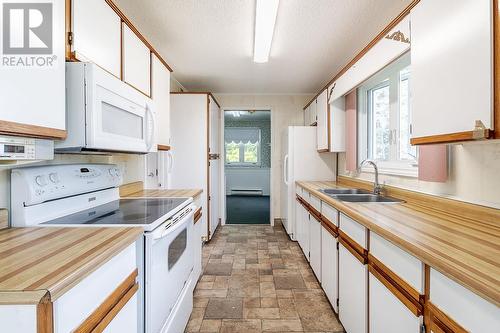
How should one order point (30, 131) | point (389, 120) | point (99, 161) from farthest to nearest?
1. point (389, 120)
2. point (99, 161)
3. point (30, 131)

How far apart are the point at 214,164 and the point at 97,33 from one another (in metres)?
2.88

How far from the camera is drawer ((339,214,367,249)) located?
1.45m

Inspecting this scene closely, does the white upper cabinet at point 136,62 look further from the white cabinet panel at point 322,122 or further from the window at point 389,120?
the white cabinet panel at point 322,122

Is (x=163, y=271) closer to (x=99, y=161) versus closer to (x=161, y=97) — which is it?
(x=99, y=161)

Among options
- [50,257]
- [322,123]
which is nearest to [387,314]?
[50,257]

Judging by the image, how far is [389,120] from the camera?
2.44 metres

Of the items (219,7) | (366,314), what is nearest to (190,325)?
(366,314)

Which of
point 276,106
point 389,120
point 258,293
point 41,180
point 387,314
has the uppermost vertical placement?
point 276,106

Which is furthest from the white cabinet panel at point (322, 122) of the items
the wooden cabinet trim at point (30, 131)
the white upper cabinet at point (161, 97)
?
the wooden cabinet trim at point (30, 131)

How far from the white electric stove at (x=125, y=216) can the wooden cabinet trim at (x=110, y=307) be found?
0.36 feet

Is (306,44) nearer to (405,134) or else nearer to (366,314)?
(405,134)

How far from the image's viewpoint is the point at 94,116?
1.26m

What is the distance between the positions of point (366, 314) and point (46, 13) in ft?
6.84

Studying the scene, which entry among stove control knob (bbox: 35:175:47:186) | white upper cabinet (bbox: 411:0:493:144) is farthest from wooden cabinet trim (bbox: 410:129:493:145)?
stove control knob (bbox: 35:175:47:186)
